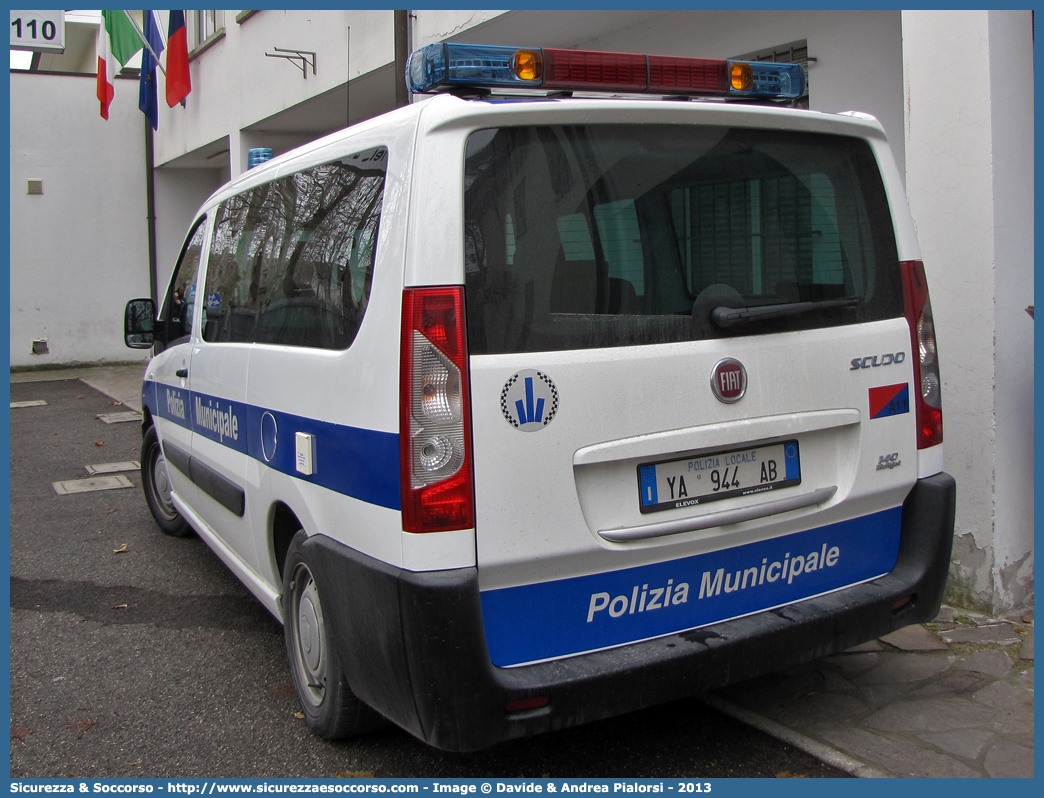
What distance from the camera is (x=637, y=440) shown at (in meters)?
2.50

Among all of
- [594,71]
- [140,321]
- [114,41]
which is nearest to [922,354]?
[594,71]

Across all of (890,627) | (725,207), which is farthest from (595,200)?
(890,627)

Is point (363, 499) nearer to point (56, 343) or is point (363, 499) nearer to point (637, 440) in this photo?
point (637, 440)

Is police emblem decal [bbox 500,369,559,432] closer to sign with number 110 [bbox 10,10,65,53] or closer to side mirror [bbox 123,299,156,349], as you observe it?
side mirror [bbox 123,299,156,349]

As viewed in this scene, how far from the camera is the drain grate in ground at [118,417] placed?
423 inches

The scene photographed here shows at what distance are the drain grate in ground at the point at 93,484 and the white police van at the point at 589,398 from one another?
15.4 feet

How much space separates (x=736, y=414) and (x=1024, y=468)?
6.81 ft

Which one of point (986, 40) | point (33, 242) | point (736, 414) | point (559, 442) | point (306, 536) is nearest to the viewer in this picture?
point (559, 442)

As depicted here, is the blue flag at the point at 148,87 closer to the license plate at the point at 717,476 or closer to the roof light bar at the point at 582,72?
the roof light bar at the point at 582,72

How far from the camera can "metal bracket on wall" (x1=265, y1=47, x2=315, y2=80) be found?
33.0 ft

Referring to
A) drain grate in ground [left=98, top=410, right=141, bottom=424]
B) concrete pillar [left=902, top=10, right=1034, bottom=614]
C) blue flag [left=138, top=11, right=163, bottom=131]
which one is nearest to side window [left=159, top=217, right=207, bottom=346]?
concrete pillar [left=902, top=10, right=1034, bottom=614]

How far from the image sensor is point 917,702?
3.26 metres

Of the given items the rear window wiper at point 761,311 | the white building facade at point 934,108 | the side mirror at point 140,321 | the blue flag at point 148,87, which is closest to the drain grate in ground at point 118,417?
the white building facade at point 934,108

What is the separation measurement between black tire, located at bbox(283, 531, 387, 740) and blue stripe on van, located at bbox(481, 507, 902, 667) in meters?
0.64
